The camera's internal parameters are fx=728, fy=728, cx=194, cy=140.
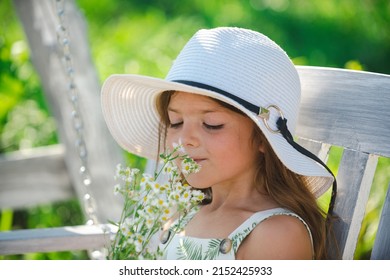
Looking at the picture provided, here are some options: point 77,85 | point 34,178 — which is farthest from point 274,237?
point 34,178

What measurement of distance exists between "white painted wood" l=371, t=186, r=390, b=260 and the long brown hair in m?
→ 0.15

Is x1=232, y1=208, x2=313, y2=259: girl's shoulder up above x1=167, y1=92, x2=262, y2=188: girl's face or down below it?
below

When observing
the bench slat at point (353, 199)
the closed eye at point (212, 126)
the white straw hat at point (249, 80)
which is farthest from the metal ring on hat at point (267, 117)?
the bench slat at point (353, 199)

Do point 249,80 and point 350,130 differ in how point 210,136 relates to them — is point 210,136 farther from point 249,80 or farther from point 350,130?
point 350,130

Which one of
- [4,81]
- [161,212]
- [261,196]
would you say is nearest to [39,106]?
[4,81]

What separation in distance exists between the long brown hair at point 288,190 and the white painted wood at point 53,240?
0.46 metres

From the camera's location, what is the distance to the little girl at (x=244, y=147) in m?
1.87

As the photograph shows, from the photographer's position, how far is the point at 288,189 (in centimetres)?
199

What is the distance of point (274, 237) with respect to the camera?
1858mm

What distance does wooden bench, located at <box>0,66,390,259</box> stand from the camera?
Answer: 1.88 metres

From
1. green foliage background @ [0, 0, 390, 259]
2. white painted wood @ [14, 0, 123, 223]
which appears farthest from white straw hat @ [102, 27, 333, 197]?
green foliage background @ [0, 0, 390, 259]

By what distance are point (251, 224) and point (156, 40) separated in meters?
3.02

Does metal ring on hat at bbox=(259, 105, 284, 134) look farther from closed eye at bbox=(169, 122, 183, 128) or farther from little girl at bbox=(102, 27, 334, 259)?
closed eye at bbox=(169, 122, 183, 128)
